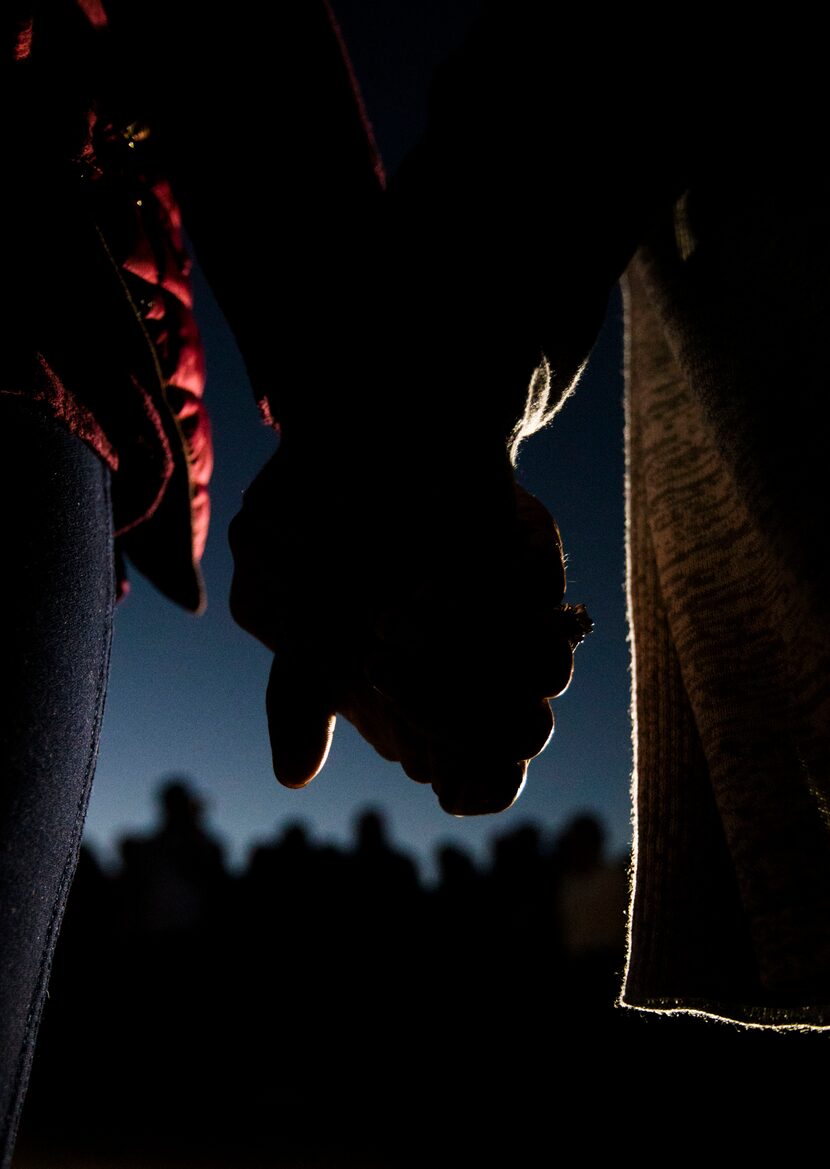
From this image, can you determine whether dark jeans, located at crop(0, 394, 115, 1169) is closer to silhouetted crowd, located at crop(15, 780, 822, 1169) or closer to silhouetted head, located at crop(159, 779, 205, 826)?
silhouetted crowd, located at crop(15, 780, 822, 1169)

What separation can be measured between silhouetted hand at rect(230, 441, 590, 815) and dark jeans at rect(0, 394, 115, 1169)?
17 centimetres

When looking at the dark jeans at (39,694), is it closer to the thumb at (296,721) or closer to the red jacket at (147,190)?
the red jacket at (147,190)

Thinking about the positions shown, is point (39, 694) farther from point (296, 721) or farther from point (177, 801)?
point (177, 801)

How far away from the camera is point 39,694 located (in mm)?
436

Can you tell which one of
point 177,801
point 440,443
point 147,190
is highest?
point 147,190

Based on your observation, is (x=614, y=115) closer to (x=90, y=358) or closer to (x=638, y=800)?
(x=90, y=358)

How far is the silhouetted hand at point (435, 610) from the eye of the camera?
328 mm

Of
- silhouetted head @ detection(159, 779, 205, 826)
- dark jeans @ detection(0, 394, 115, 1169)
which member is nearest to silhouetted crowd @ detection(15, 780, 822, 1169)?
silhouetted head @ detection(159, 779, 205, 826)

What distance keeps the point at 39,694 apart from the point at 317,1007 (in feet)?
10.1

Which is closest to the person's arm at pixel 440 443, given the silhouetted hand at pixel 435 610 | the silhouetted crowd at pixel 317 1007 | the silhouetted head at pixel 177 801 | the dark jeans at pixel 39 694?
the silhouetted hand at pixel 435 610

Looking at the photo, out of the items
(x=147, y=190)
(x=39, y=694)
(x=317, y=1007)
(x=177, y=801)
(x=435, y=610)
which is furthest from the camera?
(x=177, y=801)

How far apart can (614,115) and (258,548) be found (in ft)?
0.96

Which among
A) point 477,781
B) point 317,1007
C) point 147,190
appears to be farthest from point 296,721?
point 317,1007

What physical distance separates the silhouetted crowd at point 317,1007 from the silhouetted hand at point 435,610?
2643mm
